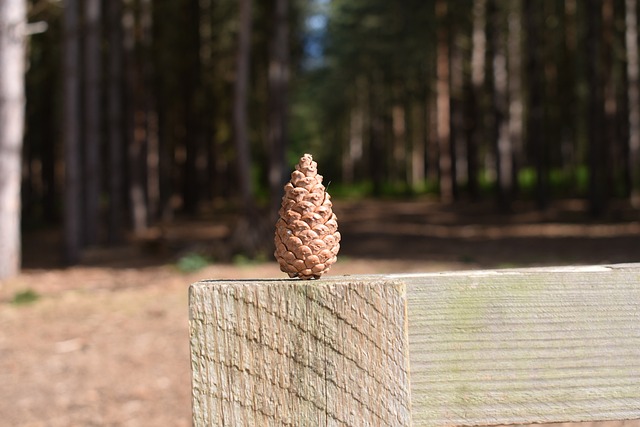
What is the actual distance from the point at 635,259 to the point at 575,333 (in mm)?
9699

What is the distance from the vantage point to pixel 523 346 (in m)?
1.40

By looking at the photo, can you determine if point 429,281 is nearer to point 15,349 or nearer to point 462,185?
point 15,349

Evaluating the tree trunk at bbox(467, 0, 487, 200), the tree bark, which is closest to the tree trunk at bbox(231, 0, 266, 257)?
the tree bark

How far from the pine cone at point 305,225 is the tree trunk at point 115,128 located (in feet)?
45.4

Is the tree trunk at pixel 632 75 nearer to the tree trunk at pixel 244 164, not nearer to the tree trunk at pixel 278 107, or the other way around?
the tree trunk at pixel 278 107

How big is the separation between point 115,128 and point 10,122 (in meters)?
5.21

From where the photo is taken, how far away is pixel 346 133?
169ft

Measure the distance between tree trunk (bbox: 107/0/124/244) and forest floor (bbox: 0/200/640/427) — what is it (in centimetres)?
126

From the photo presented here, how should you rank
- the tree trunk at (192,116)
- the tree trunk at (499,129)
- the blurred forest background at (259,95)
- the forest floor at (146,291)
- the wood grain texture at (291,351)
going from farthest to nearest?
1. the tree trunk at (192,116)
2. the tree trunk at (499,129)
3. the blurred forest background at (259,95)
4. the forest floor at (146,291)
5. the wood grain texture at (291,351)

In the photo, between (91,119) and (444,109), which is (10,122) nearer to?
(91,119)

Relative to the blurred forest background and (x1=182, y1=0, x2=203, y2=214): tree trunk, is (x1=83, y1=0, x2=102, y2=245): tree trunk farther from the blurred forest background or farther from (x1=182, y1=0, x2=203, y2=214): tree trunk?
(x1=182, y1=0, x2=203, y2=214): tree trunk

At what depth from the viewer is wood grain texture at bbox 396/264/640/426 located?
1.40m

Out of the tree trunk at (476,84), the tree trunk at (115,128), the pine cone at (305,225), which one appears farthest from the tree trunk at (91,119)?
the tree trunk at (476,84)

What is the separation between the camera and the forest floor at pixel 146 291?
542cm
